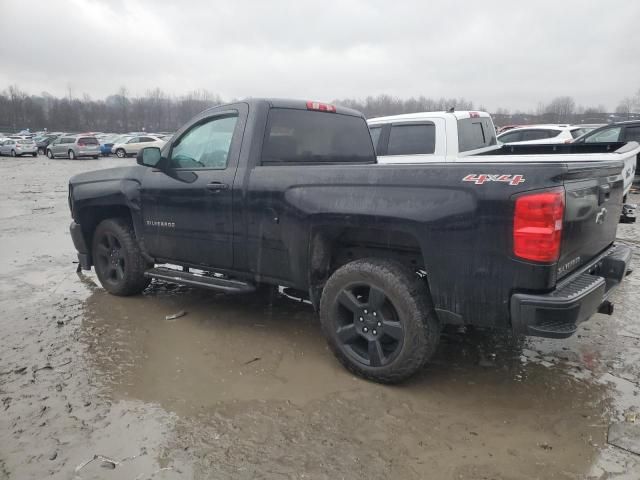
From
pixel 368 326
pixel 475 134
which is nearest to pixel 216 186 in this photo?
pixel 368 326

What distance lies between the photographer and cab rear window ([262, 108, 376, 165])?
13.3ft

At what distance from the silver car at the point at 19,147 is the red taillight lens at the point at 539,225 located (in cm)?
4080

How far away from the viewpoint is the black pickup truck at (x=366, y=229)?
2695 millimetres

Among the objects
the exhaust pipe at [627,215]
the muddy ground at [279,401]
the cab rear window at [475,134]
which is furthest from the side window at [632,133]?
the muddy ground at [279,401]

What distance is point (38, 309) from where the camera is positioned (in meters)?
4.88

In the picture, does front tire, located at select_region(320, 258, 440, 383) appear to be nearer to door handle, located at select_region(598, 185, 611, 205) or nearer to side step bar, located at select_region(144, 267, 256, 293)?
side step bar, located at select_region(144, 267, 256, 293)

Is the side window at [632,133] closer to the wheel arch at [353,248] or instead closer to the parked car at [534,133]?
the parked car at [534,133]

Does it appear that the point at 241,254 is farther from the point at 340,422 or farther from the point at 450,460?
the point at 450,460

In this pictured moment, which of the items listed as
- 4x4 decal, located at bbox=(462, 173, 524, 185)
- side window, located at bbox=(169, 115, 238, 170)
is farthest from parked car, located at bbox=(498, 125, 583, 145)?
4x4 decal, located at bbox=(462, 173, 524, 185)

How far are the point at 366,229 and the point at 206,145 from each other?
1.82 m

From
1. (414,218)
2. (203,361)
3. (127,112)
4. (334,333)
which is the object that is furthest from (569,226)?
(127,112)

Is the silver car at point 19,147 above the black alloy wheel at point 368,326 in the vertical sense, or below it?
above

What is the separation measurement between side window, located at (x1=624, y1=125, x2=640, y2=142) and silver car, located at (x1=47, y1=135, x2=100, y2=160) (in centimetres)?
2998

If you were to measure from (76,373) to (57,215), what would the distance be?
8202mm
